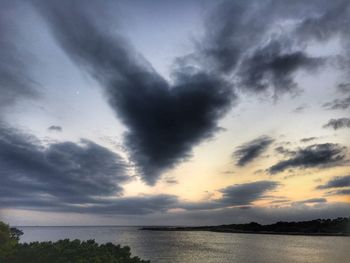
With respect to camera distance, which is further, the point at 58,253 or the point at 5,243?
the point at 5,243

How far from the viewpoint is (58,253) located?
34.7 metres

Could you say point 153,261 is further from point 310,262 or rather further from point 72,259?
point 72,259

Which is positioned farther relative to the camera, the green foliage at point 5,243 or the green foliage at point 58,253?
the green foliage at point 5,243

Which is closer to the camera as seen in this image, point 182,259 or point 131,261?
point 131,261

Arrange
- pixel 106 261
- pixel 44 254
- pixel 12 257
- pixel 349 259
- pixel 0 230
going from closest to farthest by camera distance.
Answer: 1. pixel 106 261
2. pixel 44 254
3. pixel 12 257
4. pixel 0 230
5. pixel 349 259

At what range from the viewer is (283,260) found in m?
95.2

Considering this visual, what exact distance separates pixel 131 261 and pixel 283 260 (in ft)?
227

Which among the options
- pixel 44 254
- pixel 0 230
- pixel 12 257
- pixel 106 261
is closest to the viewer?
pixel 106 261

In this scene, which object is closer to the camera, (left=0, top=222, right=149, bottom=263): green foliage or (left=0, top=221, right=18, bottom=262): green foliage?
(left=0, top=222, right=149, bottom=263): green foliage

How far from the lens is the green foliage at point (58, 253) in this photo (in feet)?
110

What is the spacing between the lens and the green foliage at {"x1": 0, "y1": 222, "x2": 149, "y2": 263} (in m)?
33.6

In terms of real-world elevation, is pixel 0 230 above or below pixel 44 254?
above

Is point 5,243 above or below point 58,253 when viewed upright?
above

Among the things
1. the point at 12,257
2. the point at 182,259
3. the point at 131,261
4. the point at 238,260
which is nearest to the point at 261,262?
the point at 238,260
